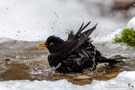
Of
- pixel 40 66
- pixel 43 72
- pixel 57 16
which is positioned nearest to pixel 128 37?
pixel 40 66

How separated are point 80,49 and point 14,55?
2054 millimetres

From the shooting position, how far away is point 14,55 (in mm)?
8359

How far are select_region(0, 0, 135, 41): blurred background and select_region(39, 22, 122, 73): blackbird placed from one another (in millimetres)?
5394

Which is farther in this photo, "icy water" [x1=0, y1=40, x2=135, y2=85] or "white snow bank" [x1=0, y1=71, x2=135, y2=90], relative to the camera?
"icy water" [x1=0, y1=40, x2=135, y2=85]

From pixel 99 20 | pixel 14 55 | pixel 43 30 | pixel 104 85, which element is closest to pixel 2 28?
pixel 43 30

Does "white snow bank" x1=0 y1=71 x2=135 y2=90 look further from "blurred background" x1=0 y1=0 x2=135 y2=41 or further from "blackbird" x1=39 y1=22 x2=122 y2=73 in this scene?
"blurred background" x1=0 y1=0 x2=135 y2=41

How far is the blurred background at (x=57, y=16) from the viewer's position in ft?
42.7

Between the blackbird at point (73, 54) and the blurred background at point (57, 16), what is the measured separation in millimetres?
5394

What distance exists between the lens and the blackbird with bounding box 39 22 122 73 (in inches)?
261

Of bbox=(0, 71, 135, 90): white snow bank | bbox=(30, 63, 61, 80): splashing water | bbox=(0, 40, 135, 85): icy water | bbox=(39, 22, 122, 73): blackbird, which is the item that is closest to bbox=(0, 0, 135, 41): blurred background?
bbox=(0, 40, 135, 85): icy water

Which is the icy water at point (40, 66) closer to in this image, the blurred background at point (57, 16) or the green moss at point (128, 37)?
the green moss at point (128, 37)

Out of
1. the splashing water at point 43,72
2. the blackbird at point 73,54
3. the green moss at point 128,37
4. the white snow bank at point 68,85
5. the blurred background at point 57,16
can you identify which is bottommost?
the white snow bank at point 68,85

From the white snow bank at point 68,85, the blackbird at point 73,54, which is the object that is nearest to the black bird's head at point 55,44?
the blackbird at point 73,54

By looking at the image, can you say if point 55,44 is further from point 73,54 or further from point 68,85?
point 68,85
